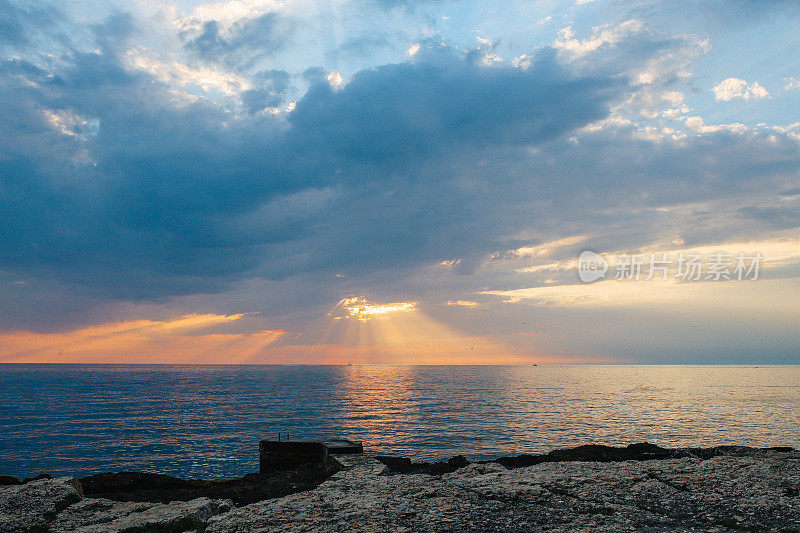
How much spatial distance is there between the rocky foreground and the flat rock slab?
0.04 m

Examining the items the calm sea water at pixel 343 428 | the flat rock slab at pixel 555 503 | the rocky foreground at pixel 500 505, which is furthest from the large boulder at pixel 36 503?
the calm sea water at pixel 343 428

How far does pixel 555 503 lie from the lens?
48.3 feet

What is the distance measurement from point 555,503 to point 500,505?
187 centimetres

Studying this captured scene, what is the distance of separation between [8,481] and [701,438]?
2793 inches

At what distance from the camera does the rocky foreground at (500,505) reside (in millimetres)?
13164

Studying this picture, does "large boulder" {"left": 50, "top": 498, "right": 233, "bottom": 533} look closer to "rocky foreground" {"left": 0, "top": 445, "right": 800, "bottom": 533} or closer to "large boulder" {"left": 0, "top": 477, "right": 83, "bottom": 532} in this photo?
"rocky foreground" {"left": 0, "top": 445, "right": 800, "bottom": 533}

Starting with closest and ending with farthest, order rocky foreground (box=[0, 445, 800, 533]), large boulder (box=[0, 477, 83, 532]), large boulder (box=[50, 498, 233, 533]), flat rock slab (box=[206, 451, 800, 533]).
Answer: flat rock slab (box=[206, 451, 800, 533]) < rocky foreground (box=[0, 445, 800, 533]) < large boulder (box=[50, 498, 233, 533]) < large boulder (box=[0, 477, 83, 532])

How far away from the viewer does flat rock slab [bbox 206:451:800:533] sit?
42.7 feet

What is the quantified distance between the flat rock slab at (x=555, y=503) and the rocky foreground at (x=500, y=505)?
4 cm

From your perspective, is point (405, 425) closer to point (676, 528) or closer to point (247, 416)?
point (247, 416)

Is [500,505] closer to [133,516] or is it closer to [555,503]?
[555,503]

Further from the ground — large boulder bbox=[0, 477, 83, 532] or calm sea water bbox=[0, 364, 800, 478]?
large boulder bbox=[0, 477, 83, 532]

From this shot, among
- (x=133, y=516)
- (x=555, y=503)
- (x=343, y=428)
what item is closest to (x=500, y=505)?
(x=555, y=503)

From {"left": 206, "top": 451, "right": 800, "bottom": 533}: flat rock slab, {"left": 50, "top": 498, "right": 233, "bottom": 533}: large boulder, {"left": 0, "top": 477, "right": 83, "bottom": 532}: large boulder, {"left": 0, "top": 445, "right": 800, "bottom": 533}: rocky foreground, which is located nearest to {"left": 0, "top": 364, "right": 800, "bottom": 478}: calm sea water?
{"left": 0, "top": 477, "right": 83, "bottom": 532}: large boulder
